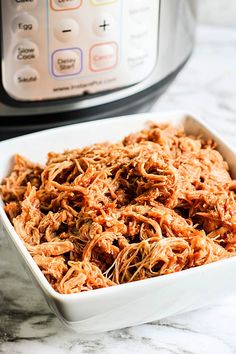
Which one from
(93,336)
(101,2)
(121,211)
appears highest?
(101,2)

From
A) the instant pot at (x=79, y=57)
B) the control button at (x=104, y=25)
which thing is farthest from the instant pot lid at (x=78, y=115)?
the control button at (x=104, y=25)

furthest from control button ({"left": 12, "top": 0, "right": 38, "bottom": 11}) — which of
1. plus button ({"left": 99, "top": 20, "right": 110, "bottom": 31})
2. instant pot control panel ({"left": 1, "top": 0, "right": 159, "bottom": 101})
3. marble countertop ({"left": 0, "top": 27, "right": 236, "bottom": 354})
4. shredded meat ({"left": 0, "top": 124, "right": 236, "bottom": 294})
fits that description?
marble countertop ({"left": 0, "top": 27, "right": 236, "bottom": 354})

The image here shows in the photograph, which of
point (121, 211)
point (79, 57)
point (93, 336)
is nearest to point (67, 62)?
point (79, 57)

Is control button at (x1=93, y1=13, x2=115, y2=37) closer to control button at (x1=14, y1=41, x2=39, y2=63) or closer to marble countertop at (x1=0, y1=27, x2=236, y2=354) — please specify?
control button at (x1=14, y1=41, x2=39, y2=63)

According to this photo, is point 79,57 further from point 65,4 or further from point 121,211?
point 121,211

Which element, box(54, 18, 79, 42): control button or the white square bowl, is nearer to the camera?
the white square bowl

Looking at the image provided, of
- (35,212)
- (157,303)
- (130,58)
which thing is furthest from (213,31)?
(157,303)
